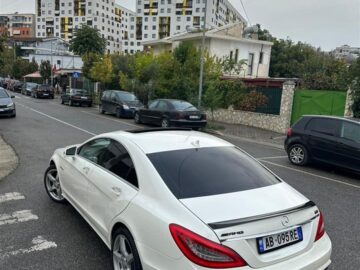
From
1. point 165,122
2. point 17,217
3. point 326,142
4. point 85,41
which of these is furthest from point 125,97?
point 85,41

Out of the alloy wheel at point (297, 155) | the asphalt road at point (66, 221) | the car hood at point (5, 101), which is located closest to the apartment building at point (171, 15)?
the car hood at point (5, 101)

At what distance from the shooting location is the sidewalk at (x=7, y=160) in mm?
7754

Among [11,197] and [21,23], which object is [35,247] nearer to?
[11,197]

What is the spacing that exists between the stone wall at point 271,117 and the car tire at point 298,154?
26.8ft

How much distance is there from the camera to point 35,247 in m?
4.20

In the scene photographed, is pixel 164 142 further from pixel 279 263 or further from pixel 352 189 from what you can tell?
pixel 352 189

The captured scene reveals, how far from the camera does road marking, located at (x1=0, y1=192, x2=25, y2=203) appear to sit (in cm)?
588

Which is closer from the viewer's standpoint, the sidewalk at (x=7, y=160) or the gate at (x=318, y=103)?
the sidewalk at (x=7, y=160)

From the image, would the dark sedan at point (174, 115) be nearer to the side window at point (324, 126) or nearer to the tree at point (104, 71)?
the side window at point (324, 126)

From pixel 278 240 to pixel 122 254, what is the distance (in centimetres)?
150

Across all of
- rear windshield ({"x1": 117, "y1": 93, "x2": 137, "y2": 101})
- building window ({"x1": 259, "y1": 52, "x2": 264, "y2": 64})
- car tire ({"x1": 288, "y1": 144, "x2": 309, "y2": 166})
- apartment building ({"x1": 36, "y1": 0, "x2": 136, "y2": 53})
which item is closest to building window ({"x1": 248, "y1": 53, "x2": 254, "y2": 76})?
building window ({"x1": 259, "y1": 52, "x2": 264, "y2": 64})

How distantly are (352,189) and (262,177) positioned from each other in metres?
5.03

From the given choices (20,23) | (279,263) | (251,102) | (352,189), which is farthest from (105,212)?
(20,23)

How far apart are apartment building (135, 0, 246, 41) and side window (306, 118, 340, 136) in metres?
106
